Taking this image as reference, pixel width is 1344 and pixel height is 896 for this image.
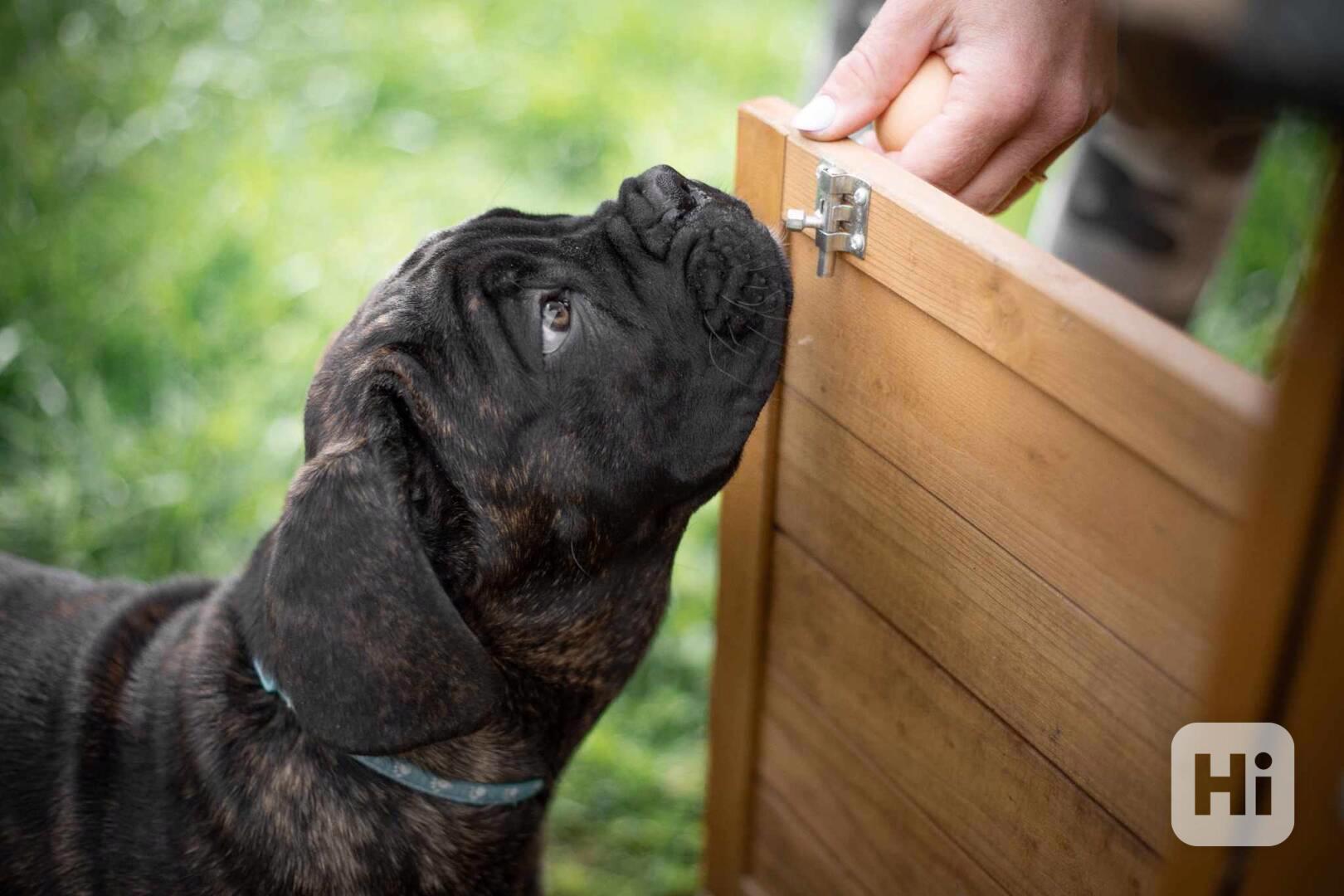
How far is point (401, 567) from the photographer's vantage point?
190cm

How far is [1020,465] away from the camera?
5.89ft

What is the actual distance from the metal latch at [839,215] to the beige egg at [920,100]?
41 cm

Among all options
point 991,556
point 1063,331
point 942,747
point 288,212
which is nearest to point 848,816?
point 942,747

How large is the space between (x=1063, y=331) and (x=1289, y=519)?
1.67 ft

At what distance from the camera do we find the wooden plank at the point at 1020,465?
1.55 meters

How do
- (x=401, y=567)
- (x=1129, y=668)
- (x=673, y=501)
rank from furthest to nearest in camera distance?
(x=673, y=501)
(x=401, y=567)
(x=1129, y=668)

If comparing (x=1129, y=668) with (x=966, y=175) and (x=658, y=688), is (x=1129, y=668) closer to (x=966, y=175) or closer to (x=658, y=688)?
(x=966, y=175)

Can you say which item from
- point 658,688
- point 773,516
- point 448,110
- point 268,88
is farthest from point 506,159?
point 773,516

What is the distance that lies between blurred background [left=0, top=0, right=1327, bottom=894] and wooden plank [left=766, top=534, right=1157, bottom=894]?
3.43 feet

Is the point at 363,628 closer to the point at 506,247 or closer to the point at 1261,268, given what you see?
the point at 506,247

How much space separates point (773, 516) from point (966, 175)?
2.51 feet

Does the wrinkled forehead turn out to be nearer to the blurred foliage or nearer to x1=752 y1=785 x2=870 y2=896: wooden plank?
x1=752 y1=785 x2=870 y2=896: wooden plank

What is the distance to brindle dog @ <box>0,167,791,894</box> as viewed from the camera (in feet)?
6.70

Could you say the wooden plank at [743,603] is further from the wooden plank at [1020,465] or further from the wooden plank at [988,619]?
the wooden plank at [1020,465]
